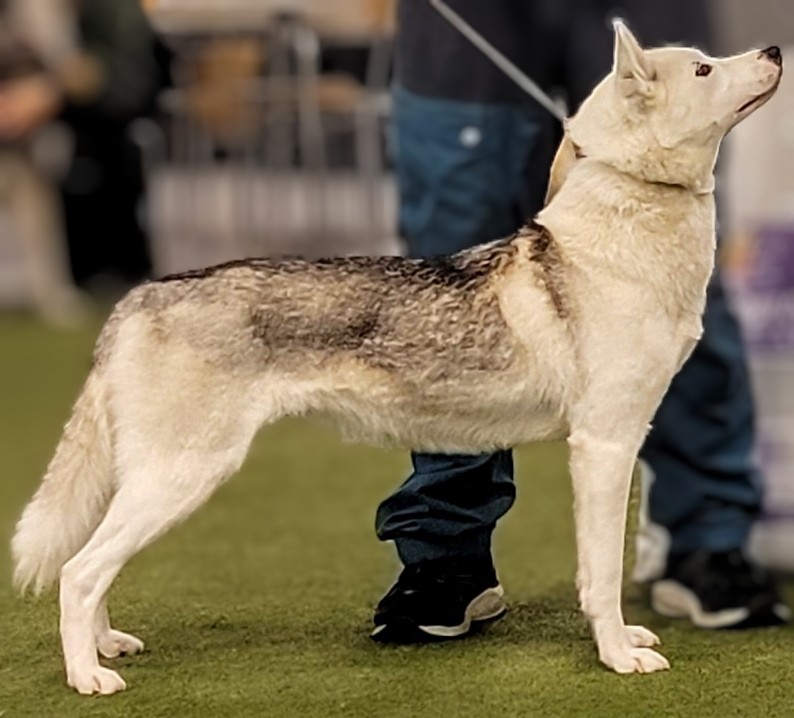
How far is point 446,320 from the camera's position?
246 cm

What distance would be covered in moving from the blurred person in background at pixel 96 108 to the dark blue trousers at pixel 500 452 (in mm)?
5219

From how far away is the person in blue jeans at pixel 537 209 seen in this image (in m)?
2.98

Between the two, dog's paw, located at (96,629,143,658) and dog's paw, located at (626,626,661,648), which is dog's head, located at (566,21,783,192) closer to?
dog's paw, located at (626,626,661,648)

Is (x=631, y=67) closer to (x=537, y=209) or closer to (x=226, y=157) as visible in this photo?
(x=537, y=209)

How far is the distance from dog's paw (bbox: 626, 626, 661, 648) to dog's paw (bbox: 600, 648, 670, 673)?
6cm

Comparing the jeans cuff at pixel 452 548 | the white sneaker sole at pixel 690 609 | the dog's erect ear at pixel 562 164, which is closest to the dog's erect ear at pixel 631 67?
the dog's erect ear at pixel 562 164

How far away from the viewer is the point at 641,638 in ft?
8.55

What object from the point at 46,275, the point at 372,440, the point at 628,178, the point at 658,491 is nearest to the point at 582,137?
the point at 628,178

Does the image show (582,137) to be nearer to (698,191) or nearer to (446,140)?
(698,191)

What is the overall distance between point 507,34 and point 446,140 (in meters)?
0.21

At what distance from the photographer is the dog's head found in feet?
7.82

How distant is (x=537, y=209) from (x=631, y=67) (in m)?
0.71

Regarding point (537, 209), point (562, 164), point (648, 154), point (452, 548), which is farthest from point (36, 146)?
point (648, 154)

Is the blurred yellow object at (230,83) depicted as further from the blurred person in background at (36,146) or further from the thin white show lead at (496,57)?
the thin white show lead at (496,57)
